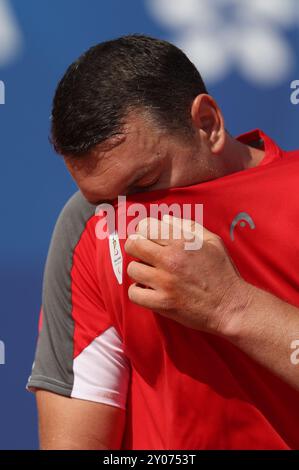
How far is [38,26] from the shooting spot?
4.87ft

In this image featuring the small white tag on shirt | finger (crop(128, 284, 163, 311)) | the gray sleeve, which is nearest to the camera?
finger (crop(128, 284, 163, 311))

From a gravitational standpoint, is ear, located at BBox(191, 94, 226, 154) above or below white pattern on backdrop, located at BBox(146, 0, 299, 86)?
below

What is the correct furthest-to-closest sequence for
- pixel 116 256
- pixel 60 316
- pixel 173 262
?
pixel 60 316 < pixel 116 256 < pixel 173 262

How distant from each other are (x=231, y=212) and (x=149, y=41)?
262mm

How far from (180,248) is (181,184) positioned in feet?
0.40

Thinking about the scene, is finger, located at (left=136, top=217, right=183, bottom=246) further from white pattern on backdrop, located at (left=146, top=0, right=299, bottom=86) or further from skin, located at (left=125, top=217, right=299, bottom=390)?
white pattern on backdrop, located at (left=146, top=0, right=299, bottom=86)

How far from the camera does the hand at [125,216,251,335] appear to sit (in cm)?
91

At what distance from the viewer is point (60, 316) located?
1.20m

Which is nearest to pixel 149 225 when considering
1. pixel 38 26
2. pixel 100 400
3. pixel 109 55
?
pixel 109 55

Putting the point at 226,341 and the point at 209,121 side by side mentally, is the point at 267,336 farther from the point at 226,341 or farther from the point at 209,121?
the point at 209,121

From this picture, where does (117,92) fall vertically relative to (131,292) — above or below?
above

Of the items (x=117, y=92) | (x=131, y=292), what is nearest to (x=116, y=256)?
(x=131, y=292)

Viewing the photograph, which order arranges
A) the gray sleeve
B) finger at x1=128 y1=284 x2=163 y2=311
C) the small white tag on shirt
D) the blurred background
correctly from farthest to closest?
the blurred background
the gray sleeve
the small white tag on shirt
finger at x1=128 y1=284 x2=163 y2=311

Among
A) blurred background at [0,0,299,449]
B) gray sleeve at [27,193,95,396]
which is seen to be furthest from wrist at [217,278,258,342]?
blurred background at [0,0,299,449]
